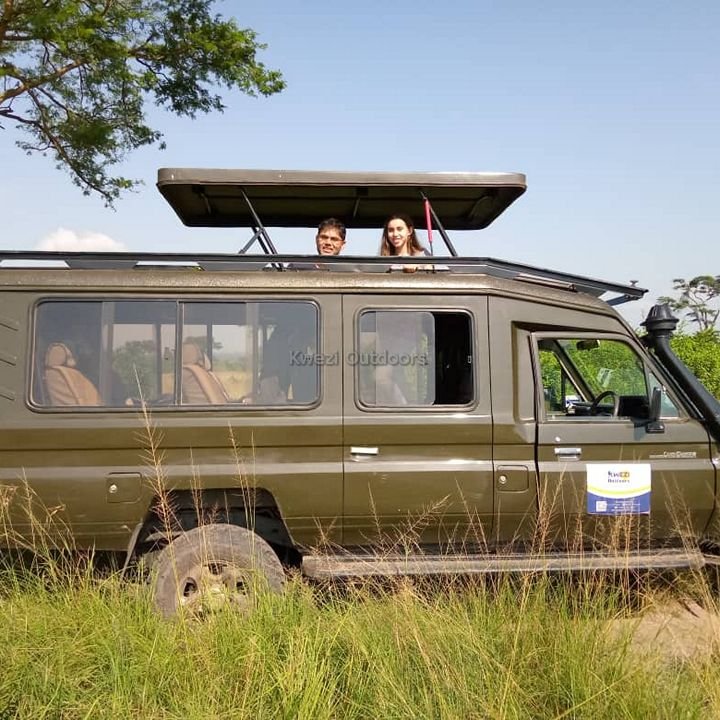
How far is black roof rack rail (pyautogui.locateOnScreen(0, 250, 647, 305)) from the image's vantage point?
4.08 m

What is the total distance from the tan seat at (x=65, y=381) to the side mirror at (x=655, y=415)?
3.47 metres

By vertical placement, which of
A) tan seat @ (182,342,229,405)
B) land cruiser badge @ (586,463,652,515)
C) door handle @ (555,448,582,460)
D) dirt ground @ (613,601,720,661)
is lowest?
dirt ground @ (613,601,720,661)

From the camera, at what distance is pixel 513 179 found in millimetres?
4500

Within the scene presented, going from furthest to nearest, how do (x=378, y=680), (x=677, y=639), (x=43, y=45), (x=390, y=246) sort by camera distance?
1. (x=43, y=45)
2. (x=390, y=246)
3. (x=677, y=639)
4. (x=378, y=680)

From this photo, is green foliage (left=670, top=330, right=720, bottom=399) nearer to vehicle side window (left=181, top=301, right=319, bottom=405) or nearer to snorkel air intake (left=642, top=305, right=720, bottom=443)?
snorkel air intake (left=642, top=305, right=720, bottom=443)

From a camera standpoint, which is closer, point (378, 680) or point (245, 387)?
point (378, 680)

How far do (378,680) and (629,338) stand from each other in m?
2.84

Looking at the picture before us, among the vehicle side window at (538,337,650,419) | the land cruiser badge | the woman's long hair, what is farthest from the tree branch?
the land cruiser badge

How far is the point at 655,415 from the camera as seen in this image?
4156 mm

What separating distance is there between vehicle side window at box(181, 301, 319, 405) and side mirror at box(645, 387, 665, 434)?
84.9 inches

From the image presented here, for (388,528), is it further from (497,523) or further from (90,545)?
(90,545)

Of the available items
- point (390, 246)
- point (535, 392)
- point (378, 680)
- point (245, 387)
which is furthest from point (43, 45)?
point (378, 680)

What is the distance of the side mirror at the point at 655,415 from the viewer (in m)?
4.09

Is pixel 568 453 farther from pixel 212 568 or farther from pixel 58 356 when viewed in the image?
pixel 58 356
